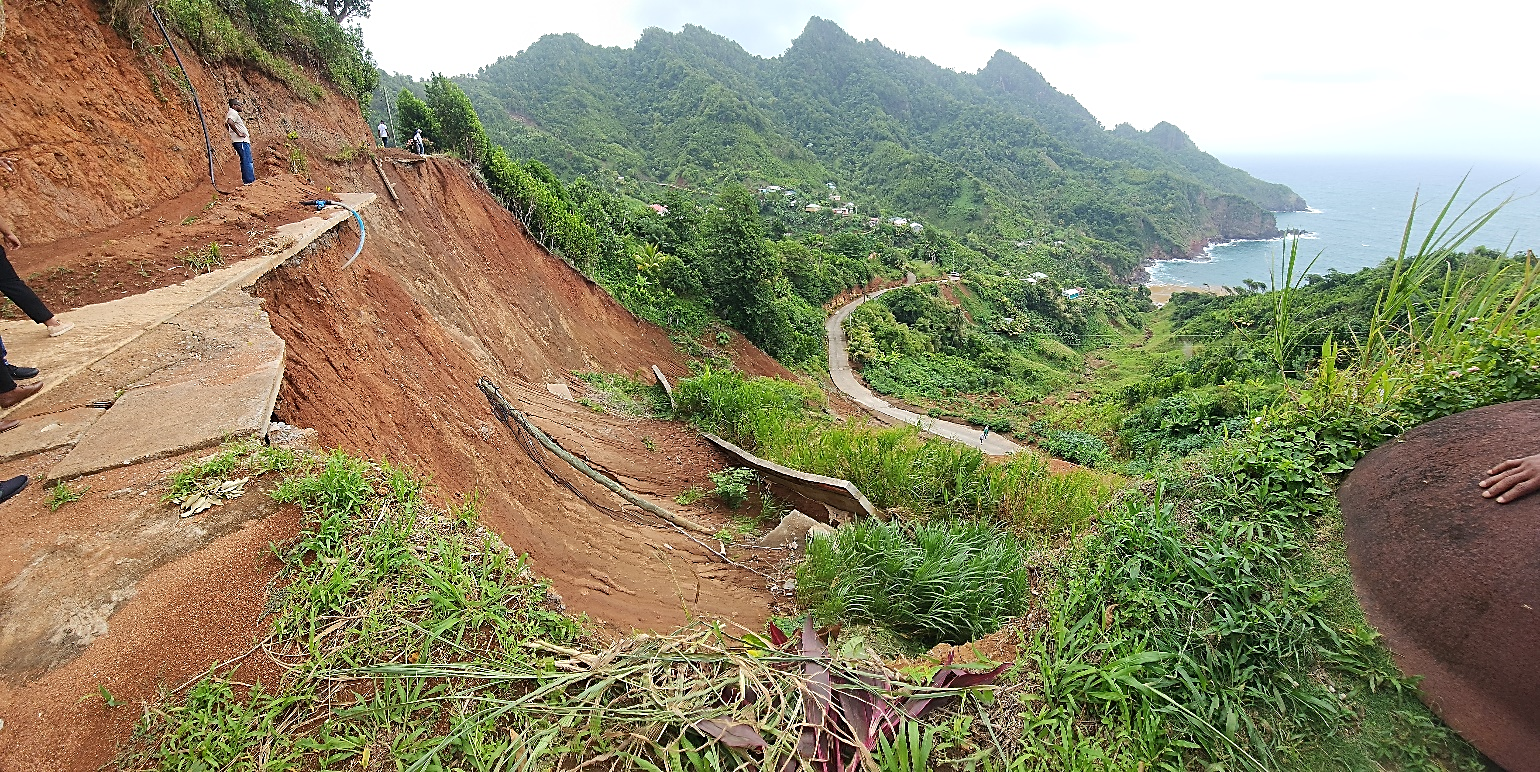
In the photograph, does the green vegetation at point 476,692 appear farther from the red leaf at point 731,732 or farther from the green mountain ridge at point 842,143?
the green mountain ridge at point 842,143

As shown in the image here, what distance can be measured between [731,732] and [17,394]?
15.6 feet

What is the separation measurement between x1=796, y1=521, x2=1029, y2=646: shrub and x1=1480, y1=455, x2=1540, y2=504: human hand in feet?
6.69

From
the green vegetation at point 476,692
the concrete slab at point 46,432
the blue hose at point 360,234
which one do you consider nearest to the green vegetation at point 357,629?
the green vegetation at point 476,692

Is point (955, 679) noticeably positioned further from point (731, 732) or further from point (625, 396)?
point (625, 396)

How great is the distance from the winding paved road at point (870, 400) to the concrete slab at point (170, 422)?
40.0 feet

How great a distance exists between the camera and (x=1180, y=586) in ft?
8.56

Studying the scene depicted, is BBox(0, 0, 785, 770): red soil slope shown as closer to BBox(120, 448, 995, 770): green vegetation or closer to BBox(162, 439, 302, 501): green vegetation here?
BBox(162, 439, 302, 501): green vegetation

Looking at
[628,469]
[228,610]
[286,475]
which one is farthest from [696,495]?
[228,610]

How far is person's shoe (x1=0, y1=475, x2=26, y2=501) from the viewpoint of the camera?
2.61 metres

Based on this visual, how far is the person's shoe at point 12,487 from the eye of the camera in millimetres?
2613

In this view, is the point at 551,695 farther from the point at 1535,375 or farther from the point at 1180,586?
the point at 1535,375

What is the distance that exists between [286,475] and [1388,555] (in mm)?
5042

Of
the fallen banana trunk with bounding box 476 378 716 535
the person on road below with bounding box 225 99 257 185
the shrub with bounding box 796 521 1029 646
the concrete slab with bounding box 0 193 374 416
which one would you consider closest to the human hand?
the shrub with bounding box 796 521 1029 646

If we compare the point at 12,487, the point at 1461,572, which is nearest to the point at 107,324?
the point at 12,487
